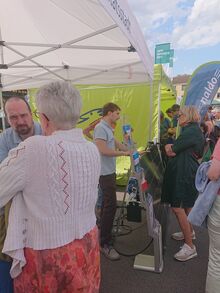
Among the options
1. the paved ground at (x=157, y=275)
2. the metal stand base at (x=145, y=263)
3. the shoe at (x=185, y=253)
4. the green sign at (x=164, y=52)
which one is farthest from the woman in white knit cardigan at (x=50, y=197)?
the green sign at (x=164, y=52)

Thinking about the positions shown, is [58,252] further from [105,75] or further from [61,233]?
[105,75]

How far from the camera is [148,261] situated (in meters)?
2.86

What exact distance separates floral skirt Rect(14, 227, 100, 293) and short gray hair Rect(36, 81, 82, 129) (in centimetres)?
→ 55

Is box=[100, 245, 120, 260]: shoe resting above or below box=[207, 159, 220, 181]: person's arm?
below

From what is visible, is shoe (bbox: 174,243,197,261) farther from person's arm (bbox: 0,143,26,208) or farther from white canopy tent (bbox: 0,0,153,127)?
person's arm (bbox: 0,143,26,208)

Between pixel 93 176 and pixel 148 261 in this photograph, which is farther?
pixel 148 261

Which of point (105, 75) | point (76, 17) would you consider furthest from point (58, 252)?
point (105, 75)

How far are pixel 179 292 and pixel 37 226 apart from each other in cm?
192

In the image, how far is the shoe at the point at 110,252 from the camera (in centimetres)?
296

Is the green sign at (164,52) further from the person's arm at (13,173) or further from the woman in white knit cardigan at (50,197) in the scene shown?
the person's arm at (13,173)

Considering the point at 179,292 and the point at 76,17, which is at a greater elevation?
the point at 76,17

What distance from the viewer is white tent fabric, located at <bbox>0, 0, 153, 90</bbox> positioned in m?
2.51

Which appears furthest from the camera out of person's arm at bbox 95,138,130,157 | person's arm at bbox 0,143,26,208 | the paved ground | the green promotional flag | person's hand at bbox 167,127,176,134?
the green promotional flag

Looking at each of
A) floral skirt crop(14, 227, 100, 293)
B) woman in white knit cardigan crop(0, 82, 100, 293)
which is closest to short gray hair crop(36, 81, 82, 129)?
woman in white knit cardigan crop(0, 82, 100, 293)
